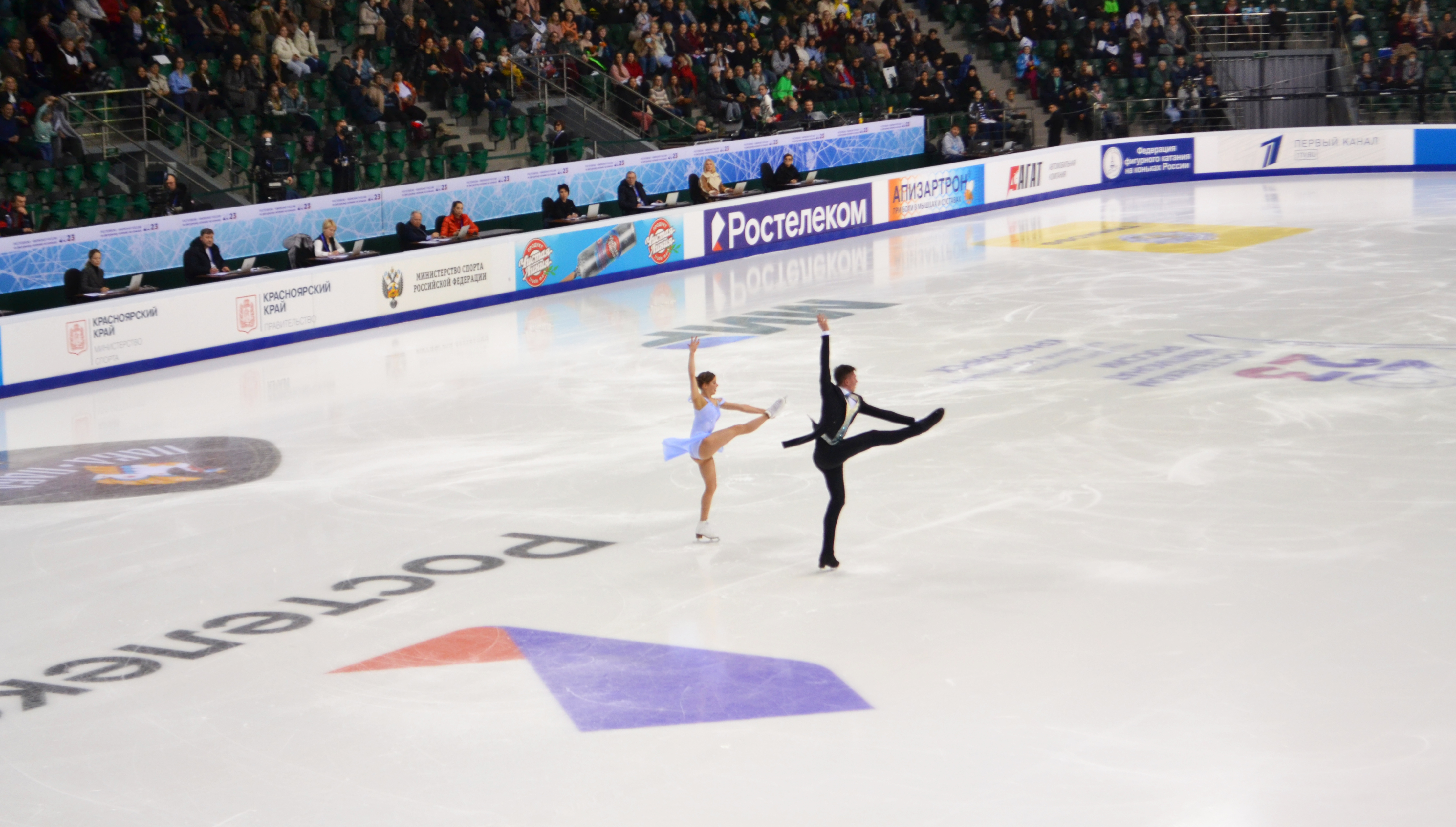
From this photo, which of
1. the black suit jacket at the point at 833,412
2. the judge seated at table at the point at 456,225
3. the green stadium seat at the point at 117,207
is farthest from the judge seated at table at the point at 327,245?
the black suit jacket at the point at 833,412

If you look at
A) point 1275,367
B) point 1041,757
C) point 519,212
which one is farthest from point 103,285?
point 1041,757

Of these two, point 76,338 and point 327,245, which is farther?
point 327,245

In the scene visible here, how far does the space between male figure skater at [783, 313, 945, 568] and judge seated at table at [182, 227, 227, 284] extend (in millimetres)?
12044

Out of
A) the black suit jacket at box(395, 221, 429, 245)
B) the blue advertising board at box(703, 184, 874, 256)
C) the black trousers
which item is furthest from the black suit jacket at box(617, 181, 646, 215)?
the black trousers

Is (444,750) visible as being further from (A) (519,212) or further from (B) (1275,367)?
(A) (519,212)

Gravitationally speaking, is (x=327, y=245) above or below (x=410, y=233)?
below

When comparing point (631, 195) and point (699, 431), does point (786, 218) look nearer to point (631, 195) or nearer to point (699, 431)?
point (631, 195)

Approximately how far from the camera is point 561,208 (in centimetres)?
2422

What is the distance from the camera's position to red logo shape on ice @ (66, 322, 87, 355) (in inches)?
694

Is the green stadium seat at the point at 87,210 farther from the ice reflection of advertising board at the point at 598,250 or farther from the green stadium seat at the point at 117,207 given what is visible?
the ice reflection of advertising board at the point at 598,250

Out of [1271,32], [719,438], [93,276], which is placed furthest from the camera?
[1271,32]

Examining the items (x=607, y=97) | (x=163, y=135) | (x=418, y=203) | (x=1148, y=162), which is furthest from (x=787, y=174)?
(x=1148, y=162)

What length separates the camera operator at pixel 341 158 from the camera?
22859 mm

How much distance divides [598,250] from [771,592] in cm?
1489
